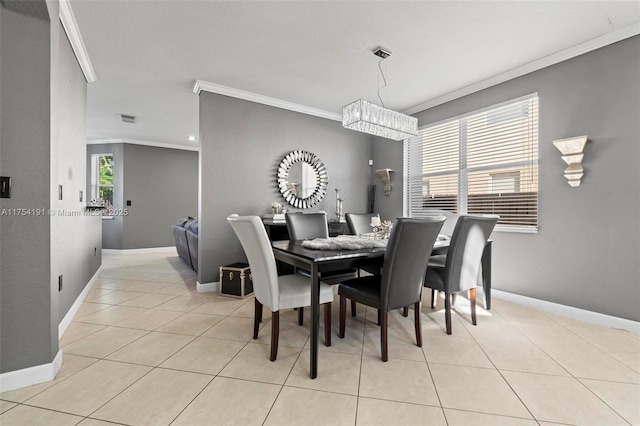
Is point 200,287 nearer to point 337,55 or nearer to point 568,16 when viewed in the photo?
point 337,55

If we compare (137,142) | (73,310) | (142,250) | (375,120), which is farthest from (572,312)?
(137,142)

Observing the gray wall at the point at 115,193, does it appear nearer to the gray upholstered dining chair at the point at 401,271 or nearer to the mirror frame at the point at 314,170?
the mirror frame at the point at 314,170

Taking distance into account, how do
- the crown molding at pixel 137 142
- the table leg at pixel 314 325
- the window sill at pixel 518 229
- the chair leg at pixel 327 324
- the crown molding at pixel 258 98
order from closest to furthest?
the table leg at pixel 314 325 → the chair leg at pixel 327 324 → the window sill at pixel 518 229 → the crown molding at pixel 258 98 → the crown molding at pixel 137 142

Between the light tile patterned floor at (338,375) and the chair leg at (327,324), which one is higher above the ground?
the chair leg at (327,324)

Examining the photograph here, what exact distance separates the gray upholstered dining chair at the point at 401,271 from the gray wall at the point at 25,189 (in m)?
1.96

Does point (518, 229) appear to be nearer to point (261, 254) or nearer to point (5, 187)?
point (261, 254)

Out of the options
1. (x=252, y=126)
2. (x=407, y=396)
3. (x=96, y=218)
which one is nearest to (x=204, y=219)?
(x=252, y=126)

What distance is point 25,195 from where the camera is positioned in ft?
5.27

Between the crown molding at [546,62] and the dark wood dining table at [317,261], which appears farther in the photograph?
the crown molding at [546,62]

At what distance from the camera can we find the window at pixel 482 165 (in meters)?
3.10

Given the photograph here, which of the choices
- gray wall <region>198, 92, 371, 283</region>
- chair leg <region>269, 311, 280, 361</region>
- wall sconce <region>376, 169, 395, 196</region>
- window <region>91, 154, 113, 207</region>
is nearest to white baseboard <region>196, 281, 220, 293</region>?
gray wall <region>198, 92, 371, 283</region>

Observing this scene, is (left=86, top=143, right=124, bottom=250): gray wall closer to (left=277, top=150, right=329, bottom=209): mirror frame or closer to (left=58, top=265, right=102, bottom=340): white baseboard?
(left=58, top=265, right=102, bottom=340): white baseboard

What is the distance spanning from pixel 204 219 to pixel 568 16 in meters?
4.06

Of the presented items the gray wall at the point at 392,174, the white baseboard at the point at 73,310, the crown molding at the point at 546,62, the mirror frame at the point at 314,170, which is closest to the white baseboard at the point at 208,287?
the white baseboard at the point at 73,310
